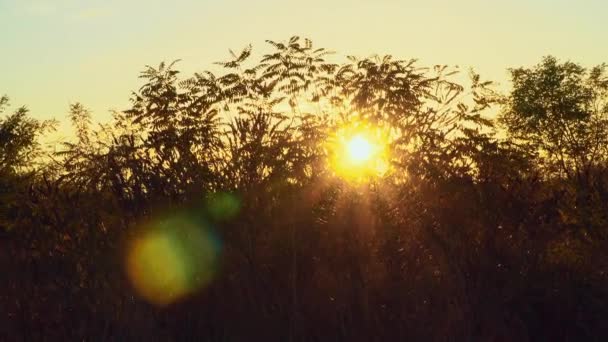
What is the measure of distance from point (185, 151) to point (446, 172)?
288 cm

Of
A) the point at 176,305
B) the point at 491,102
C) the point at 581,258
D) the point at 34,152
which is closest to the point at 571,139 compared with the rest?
the point at 34,152

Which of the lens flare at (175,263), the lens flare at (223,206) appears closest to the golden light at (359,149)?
the lens flare at (223,206)

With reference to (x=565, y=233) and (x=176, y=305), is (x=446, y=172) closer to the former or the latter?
(x=565, y=233)

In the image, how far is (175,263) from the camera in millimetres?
8430

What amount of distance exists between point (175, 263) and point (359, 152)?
8.25 ft

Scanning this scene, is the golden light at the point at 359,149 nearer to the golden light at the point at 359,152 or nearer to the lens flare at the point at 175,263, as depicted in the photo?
the golden light at the point at 359,152

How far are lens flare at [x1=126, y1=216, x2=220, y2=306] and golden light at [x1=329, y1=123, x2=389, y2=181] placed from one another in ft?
5.20

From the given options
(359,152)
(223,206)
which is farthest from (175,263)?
(359,152)

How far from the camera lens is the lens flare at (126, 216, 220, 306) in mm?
8344

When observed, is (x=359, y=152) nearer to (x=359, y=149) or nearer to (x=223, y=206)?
(x=359, y=149)

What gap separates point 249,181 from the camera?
8.78 metres

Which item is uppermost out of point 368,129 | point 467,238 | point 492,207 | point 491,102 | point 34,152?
point 34,152

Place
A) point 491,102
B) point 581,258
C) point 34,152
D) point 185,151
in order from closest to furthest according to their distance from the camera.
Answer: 1. point 185,151
2. point 581,258
3. point 491,102
4. point 34,152

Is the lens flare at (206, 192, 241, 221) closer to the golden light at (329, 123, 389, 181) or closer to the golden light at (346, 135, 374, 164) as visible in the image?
the golden light at (329, 123, 389, 181)
